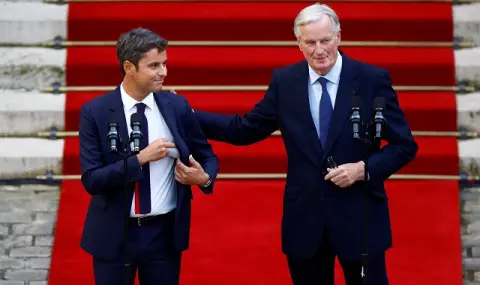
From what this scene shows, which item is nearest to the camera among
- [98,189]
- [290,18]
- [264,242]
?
[98,189]

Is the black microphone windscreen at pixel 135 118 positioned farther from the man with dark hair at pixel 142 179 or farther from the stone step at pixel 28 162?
the stone step at pixel 28 162

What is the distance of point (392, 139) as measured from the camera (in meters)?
5.25

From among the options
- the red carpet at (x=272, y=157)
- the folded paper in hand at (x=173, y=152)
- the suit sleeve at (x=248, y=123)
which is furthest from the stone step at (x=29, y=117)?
the folded paper in hand at (x=173, y=152)

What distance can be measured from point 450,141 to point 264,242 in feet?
5.41

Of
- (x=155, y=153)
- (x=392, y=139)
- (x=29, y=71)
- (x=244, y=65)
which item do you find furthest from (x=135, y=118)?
(x=29, y=71)

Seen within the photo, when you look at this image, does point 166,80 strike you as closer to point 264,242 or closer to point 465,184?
point 264,242

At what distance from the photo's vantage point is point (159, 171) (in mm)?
5133

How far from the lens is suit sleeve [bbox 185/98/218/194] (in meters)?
5.27

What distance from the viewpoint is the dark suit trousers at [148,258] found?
5.07 meters

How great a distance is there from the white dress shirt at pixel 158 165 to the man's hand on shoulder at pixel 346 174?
739mm

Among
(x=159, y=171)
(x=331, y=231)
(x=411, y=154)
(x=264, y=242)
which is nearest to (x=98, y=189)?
(x=159, y=171)

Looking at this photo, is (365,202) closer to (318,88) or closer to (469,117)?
(318,88)

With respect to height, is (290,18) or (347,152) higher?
(290,18)

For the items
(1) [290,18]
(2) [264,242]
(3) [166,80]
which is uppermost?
(1) [290,18]
